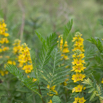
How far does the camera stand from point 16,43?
178 centimetres

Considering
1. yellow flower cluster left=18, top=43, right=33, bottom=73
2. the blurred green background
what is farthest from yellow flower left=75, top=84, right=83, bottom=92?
the blurred green background

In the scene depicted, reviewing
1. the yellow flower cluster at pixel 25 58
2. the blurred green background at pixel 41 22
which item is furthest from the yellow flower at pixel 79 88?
the blurred green background at pixel 41 22

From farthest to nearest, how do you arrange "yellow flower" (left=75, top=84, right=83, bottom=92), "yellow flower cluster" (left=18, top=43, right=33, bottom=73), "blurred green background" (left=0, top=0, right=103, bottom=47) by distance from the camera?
"blurred green background" (left=0, top=0, right=103, bottom=47), "yellow flower cluster" (left=18, top=43, right=33, bottom=73), "yellow flower" (left=75, top=84, right=83, bottom=92)

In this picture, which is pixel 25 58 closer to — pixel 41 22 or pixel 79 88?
pixel 79 88

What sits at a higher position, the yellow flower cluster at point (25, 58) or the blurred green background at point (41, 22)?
the blurred green background at point (41, 22)

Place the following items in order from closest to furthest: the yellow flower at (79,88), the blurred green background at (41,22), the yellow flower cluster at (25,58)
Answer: the yellow flower at (79,88), the yellow flower cluster at (25,58), the blurred green background at (41,22)

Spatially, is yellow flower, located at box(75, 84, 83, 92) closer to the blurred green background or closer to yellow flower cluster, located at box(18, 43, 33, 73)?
yellow flower cluster, located at box(18, 43, 33, 73)

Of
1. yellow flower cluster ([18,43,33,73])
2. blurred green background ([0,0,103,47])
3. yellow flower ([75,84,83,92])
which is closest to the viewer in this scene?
yellow flower ([75,84,83,92])

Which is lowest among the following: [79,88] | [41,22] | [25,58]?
[79,88]

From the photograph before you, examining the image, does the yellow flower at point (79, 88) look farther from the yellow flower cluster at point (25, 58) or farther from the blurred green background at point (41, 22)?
the blurred green background at point (41, 22)

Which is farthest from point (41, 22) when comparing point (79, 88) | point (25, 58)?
point (79, 88)

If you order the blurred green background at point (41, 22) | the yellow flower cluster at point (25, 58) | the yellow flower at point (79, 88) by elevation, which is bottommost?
the yellow flower at point (79, 88)

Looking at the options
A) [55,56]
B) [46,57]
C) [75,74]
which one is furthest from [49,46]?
[75,74]

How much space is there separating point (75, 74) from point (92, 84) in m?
0.18
